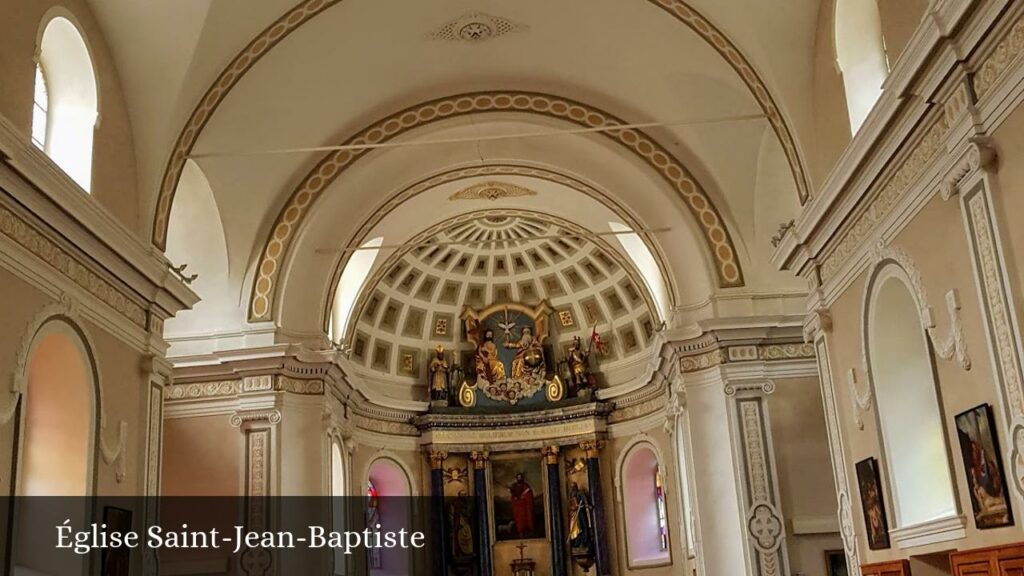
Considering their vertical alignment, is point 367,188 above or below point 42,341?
above

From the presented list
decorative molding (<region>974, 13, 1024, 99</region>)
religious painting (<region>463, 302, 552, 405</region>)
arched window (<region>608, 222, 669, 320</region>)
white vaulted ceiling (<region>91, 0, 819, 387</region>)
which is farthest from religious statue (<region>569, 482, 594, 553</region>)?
decorative molding (<region>974, 13, 1024, 99</region>)

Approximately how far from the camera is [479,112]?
59.6 ft

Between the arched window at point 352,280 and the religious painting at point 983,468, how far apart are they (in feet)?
47.7

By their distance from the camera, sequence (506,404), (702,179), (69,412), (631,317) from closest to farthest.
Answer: (69,412) < (702,179) < (631,317) < (506,404)

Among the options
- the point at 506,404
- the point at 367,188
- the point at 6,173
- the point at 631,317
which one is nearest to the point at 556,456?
the point at 506,404

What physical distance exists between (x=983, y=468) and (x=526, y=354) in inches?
749

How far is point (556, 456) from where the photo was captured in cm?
2684

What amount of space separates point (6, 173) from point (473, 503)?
1889 centimetres

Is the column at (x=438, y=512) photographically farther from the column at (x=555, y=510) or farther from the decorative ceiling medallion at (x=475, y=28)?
the decorative ceiling medallion at (x=475, y=28)

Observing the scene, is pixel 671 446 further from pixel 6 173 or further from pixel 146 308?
pixel 6 173

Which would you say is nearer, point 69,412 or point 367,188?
point 69,412

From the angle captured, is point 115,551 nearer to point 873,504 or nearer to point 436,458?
point 873,504

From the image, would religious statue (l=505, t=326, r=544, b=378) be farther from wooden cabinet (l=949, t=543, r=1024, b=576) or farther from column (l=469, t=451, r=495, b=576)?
wooden cabinet (l=949, t=543, r=1024, b=576)

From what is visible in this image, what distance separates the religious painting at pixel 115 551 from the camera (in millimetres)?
11461
